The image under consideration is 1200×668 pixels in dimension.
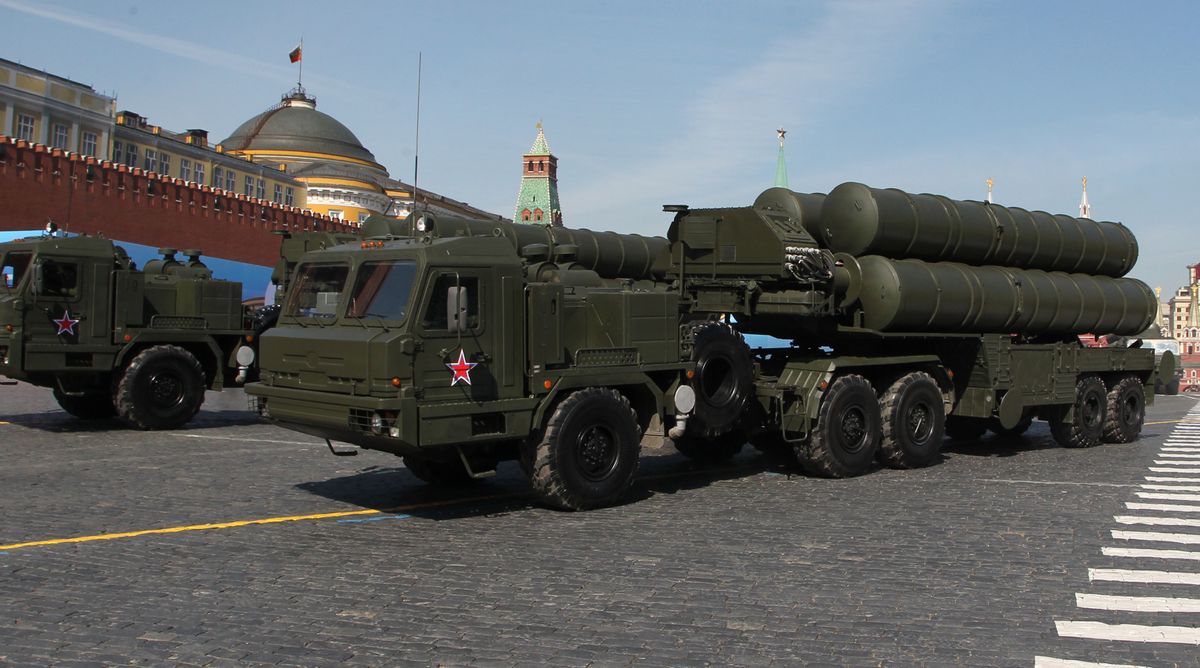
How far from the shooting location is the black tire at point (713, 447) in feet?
46.0

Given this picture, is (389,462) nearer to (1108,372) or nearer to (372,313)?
(372,313)

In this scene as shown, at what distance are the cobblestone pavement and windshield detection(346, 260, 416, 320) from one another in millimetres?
2012

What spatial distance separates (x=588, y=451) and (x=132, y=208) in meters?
39.5

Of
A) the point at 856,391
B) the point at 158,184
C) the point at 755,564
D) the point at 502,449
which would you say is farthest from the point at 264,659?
the point at 158,184

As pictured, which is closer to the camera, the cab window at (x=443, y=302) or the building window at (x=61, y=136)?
the cab window at (x=443, y=302)

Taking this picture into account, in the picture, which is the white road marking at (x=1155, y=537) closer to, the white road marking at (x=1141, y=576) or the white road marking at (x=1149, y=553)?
the white road marking at (x=1149, y=553)

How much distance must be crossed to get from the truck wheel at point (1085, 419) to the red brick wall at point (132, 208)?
29.5 metres

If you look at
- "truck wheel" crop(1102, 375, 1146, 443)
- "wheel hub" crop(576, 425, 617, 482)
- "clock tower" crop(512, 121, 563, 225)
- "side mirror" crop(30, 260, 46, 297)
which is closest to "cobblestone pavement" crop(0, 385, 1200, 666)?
"wheel hub" crop(576, 425, 617, 482)

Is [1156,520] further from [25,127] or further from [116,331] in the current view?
[25,127]

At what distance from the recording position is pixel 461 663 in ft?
18.8

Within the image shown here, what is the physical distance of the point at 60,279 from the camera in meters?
16.2

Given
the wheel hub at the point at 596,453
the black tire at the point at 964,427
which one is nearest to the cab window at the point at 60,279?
the wheel hub at the point at 596,453

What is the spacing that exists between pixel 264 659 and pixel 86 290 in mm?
12643

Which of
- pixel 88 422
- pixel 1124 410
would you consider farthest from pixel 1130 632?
pixel 88 422
